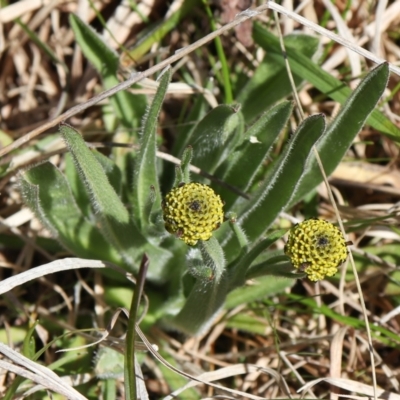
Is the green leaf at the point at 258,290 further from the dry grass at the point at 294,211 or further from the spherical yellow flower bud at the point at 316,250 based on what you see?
the spherical yellow flower bud at the point at 316,250

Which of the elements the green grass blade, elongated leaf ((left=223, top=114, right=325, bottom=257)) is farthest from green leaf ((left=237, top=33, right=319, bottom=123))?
elongated leaf ((left=223, top=114, right=325, bottom=257))

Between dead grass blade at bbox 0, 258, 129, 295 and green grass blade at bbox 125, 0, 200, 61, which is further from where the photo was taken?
green grass blade at bbox 125, 0, 200, 61

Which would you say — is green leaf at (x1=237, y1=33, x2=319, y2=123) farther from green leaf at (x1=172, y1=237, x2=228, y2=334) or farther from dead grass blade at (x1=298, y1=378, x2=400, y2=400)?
dead grass blade at (x1=298, y1=378, x2=400, y2=400)

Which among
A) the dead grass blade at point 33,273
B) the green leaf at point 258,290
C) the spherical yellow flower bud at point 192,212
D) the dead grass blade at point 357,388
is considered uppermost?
the spherical yellow flower bud at point 192,212

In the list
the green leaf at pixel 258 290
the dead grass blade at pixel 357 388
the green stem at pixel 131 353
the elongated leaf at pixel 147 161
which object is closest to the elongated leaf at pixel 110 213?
the elongated leaf at pixel 147 161

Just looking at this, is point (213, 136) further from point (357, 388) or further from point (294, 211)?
point (357, 388)

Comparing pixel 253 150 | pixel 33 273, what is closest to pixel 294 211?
pixel 253 150
